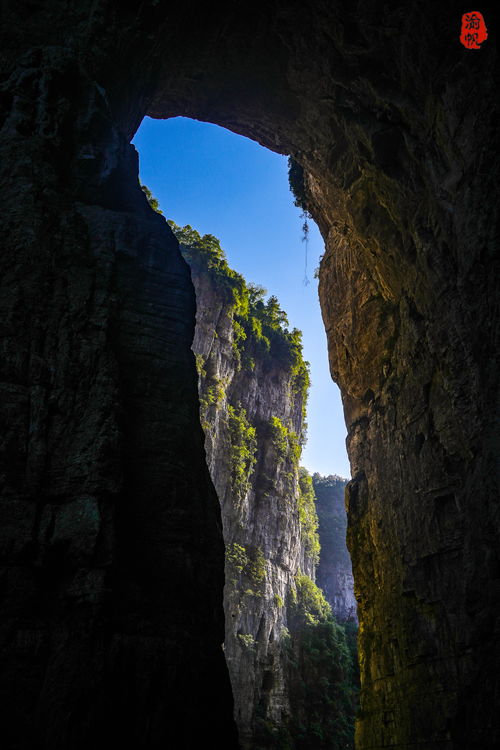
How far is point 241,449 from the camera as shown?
102ft

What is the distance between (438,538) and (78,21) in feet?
36.6

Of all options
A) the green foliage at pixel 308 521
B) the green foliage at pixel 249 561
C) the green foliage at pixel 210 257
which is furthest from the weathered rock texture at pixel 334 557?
the green foliage at pixel 210 257

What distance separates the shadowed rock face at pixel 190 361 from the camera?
403 cm

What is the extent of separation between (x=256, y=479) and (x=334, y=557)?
28.4 m

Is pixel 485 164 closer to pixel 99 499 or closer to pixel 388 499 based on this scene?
pixel 99 499

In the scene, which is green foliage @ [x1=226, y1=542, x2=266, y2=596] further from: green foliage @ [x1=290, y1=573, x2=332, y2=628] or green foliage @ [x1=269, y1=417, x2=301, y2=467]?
green foliage @ [x1=269, y1=417, x2=301, y2=467]

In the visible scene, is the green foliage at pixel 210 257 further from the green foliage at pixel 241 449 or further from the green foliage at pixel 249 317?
the green foliage at pixel 241 449

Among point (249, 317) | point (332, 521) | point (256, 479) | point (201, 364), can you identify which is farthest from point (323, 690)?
point (332, 521)

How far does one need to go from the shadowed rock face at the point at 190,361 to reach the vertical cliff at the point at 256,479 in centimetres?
1613

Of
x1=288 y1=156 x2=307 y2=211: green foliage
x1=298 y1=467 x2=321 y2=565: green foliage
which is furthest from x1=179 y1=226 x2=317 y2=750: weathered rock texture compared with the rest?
x1=288 y1=156 x2=307 y2=211: green foliage

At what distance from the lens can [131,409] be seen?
5.41m

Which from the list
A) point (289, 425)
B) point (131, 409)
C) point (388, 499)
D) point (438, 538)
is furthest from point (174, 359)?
point (289, 425)

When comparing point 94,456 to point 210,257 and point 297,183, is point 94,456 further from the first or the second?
point 210,257

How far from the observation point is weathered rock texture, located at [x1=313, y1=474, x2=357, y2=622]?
54.7 meters
